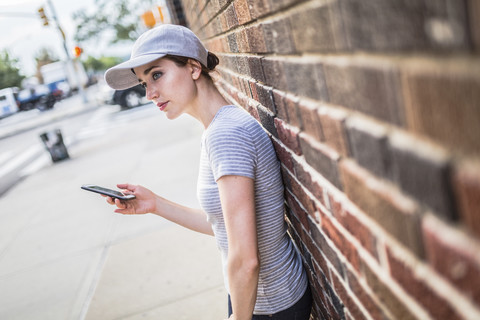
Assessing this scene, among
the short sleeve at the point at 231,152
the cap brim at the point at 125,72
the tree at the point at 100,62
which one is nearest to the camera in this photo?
the short sleeve at the point at 231,152

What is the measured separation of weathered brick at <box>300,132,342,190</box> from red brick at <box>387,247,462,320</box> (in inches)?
9.1

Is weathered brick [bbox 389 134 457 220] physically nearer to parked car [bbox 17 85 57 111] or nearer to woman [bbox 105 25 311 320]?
woman [bbox 105 25 311 320]

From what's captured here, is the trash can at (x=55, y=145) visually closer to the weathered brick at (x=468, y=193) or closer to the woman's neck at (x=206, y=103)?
the woman's neck at (x=206, y=103)

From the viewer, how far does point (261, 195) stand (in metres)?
1.53

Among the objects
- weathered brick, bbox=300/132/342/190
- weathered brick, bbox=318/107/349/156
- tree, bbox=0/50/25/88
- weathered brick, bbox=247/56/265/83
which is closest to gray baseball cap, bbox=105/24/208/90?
weathered brick, bbox=247/56/265/83

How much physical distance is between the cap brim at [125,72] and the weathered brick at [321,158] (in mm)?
790

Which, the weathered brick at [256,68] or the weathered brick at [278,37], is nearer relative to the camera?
the weathered brick at [278,37]

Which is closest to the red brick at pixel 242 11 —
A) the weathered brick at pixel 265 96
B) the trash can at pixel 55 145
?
the weathered brick at pixel 265 96

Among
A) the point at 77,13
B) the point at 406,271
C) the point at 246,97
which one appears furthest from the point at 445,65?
the point at 77,13

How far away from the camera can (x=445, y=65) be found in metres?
0.46

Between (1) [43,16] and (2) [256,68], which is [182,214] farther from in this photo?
(1) [43,16]

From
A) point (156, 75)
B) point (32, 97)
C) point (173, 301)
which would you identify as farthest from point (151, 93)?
point (32, 97)

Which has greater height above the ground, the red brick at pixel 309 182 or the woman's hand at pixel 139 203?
the red brick at pixel 309 182

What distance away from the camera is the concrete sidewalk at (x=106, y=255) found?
3133 millimetres
